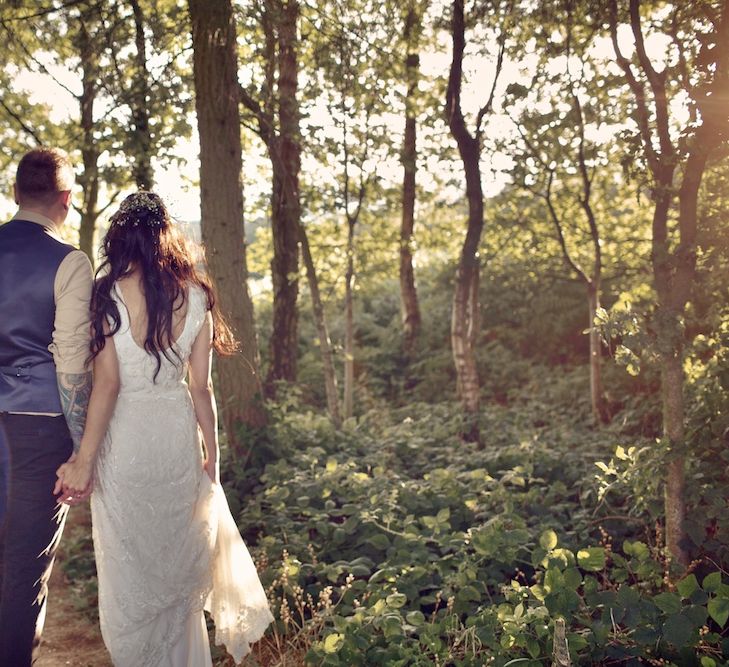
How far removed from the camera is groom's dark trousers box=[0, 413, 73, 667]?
340cm

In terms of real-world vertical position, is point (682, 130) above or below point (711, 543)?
above

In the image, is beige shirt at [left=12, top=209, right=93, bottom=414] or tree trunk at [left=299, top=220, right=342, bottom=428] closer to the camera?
→ beige shirt at [left=12, top=209, right=93, bottom=414]

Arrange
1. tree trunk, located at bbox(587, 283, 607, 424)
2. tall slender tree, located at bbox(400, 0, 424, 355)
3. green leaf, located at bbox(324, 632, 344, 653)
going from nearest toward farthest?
1. green leaf, located at bbox(324, 632, 344, 653)
2. tall slender tree, located at bbox(400, 0, 424, 355)
3. tree trunk, located at bbox(587, 283, 607, 424)

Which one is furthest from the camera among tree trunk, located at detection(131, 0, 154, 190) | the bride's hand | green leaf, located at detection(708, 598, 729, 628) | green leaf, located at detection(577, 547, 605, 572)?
tree trunk, located at detection(131, 0, 154, 190)

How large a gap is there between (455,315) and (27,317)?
8416 millimetres

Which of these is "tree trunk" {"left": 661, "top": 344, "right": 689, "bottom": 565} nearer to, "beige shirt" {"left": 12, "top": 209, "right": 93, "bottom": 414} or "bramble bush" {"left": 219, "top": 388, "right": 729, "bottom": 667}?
"bramble bush" {"left": 219, "top": 388, "right": 729, "bottom": 667}

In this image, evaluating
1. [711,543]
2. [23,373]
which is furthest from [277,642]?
[711,543]

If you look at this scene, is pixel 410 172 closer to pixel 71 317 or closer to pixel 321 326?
pixel 321 326

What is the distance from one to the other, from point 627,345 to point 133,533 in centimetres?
307

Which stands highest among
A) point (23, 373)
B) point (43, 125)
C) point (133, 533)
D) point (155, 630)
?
point (43, 125)

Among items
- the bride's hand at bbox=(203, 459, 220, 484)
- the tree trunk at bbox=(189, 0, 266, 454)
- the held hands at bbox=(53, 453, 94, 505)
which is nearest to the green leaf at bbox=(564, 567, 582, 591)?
the bride's hand at bbox=(203, 459, 220, 484)

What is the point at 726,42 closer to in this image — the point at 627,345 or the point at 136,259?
the point at 627,345

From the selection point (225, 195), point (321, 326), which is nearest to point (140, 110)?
point (225, 195)

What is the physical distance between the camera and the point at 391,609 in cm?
423
